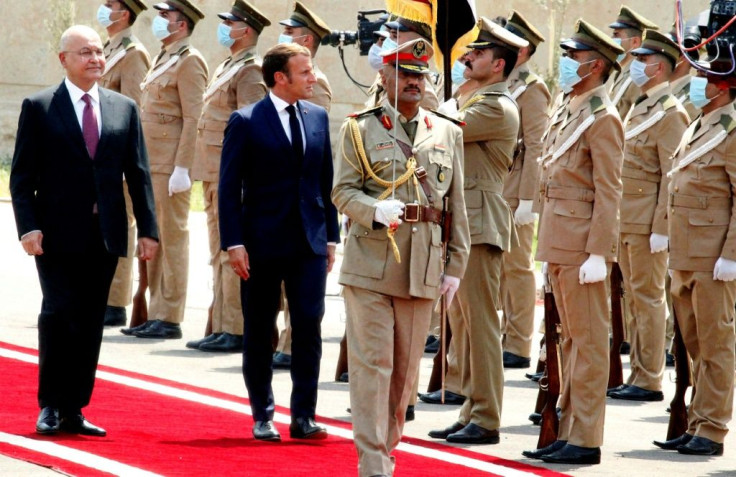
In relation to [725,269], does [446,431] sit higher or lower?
lower

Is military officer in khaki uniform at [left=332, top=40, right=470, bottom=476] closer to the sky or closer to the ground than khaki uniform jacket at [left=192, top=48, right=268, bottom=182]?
closer to the ground

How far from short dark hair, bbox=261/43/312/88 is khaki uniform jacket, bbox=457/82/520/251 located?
3.24ft

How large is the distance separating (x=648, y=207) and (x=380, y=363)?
3.93 meters

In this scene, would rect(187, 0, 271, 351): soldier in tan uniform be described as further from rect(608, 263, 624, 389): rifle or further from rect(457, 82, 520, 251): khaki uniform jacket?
rect(457, 82, 520, 251): khaki uniform jacket

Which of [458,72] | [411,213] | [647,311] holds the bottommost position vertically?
[647,311]

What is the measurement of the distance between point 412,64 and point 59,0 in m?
21.0

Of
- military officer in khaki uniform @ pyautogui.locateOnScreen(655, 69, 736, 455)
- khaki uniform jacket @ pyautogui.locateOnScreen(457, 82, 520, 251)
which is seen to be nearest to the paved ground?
military officer in khaki uniform @ pyautogui.locateOnScreen(655, 69, 736, 455)

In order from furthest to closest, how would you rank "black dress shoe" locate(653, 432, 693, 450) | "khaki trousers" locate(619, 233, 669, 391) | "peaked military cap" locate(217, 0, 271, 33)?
"peaked military cap" locate(217, 0, 271, 33) → "khaki trousers" locate(619, 233, 669, 391) → "black dress shoe" locate(653, 432, 693, 450)

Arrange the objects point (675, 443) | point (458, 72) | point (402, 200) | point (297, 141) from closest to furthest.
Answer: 1. point (402, 200)
2. point (297, 141)
3. point (675, 443)
4. point (458, 72)

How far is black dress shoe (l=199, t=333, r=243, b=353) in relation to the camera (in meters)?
11.6

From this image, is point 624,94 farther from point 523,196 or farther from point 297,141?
point 297,141

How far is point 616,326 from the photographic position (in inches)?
404

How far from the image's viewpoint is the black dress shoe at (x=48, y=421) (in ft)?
26.7

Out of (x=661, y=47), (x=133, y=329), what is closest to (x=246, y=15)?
(x=133, y=329)
